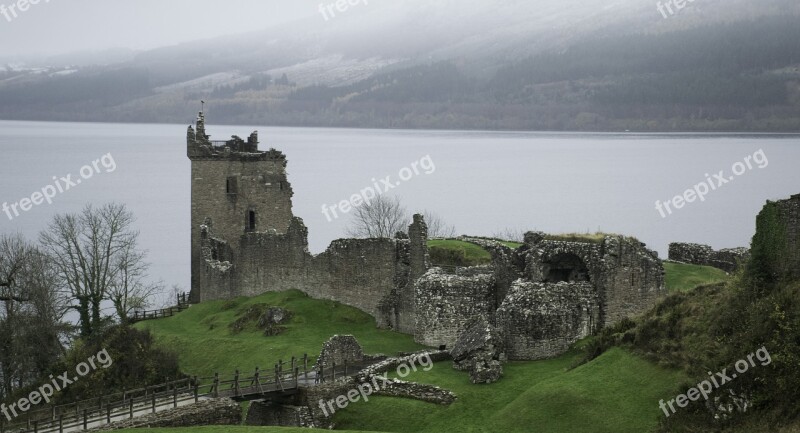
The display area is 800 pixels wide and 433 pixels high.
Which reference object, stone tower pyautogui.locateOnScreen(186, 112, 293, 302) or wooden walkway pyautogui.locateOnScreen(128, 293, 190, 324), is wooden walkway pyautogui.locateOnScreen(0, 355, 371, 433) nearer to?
wooden walkway pyautogui.locateOnScreen(128, 293, 190, 324)

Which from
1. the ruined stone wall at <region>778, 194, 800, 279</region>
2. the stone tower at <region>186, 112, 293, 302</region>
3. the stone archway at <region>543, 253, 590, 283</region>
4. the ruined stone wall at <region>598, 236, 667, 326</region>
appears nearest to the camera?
the ruined stone wall at <region>778, 194, 800, 279</region>

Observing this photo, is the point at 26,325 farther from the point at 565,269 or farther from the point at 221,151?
the point at 565,269

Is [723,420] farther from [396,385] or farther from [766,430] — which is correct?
[396,385]

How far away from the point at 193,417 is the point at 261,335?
13.5 metres

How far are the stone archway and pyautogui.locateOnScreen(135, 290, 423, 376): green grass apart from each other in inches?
227

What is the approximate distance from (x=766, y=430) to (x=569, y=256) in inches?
606

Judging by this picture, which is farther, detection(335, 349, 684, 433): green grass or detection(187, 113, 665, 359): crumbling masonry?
detection(187, 113, 665, 359): crumbling masonry

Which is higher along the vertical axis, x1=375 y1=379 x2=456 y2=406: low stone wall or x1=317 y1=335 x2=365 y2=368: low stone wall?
x1=317 y1=335 x2=365 y2=368: low stone wall

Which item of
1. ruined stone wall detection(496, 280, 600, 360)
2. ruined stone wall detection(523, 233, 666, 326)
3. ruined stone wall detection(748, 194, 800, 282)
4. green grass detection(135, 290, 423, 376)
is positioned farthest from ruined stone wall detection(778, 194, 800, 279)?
green grass detection(135, 290, 423, 376)

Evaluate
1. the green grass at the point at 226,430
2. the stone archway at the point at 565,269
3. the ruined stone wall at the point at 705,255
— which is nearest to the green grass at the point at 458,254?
the stone archway at the point at 565,269

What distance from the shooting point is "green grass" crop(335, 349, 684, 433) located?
3150 cm

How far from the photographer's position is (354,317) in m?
50.9

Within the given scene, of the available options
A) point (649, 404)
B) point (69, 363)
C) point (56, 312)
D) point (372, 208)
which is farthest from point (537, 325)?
point (372, 208)

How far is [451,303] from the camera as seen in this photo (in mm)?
43531
